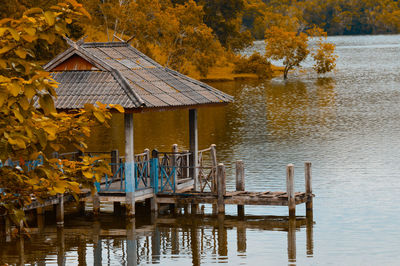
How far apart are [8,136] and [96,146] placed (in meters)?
35.0

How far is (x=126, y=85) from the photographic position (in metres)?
24.0

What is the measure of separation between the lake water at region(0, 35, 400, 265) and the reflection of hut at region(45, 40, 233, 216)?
1.97 meters

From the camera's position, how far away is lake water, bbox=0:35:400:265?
2127 cm

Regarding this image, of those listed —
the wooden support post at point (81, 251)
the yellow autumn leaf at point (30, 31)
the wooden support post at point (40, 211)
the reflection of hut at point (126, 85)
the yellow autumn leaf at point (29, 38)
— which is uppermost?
the reflection of hut at point (126, 85)

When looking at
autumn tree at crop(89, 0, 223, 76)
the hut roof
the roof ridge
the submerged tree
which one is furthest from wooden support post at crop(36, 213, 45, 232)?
the submerged tree

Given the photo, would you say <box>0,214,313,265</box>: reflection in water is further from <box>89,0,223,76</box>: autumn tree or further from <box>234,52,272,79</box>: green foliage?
<box>234,52,272,79</box>: green foliage

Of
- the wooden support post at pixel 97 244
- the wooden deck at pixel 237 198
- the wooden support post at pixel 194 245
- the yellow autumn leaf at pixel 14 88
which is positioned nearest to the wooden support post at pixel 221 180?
the wooden deck at pixel 237 198

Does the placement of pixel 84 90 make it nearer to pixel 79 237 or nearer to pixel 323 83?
pixel 79 237

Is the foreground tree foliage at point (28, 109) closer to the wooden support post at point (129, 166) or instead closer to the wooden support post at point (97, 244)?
the wooden support post at point (97, 244)

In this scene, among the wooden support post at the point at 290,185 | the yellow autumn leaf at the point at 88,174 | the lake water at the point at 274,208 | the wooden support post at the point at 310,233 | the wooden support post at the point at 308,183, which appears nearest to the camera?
the yellow autumn leaf at the point at 88,174

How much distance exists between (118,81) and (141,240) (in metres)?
4.62

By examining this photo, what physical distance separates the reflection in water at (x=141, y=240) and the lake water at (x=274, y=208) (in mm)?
27

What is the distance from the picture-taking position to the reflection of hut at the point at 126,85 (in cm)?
2364

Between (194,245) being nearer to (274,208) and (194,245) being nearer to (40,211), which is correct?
(274,208)
